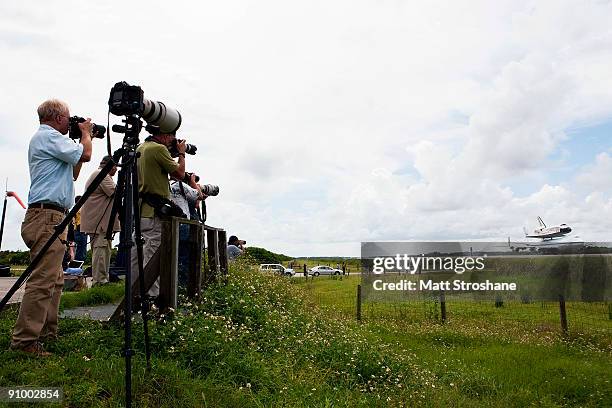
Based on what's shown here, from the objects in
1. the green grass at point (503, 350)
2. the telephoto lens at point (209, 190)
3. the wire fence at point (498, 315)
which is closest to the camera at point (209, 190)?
the telephoto lens at point (209, 190)

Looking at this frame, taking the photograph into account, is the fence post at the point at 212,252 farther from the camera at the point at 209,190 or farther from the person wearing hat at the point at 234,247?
the person wearing hat at the point at 234,247

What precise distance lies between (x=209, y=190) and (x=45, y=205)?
3.75 m

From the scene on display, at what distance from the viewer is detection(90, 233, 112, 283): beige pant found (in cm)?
A: 924

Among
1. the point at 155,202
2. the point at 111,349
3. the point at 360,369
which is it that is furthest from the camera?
the point at 360,369

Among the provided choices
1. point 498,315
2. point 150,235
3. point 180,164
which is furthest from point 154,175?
point 498,315

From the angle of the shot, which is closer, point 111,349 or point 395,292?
point 111,349

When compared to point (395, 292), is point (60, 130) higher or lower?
higher

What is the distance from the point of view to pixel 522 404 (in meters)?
7.52

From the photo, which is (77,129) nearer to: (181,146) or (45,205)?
(45,205)

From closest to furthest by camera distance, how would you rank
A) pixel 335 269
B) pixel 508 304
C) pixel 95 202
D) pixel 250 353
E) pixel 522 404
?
pixel 250 353 → pixel 522 404 → pixel 95 202 → pixel 508 304 → pixel 335 269

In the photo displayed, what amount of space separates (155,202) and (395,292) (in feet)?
55.5

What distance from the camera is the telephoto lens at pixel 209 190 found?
832 centimetres

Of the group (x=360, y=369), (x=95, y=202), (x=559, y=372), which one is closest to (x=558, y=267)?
(x=559, y=372)

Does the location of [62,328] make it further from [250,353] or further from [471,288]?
[471,288]
